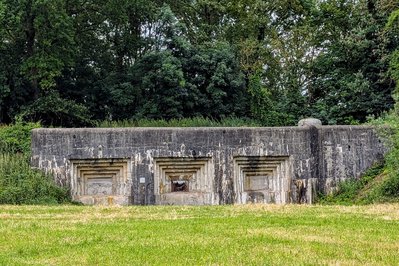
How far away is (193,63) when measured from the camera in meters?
25.8

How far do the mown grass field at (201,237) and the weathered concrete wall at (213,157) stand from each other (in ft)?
16.4

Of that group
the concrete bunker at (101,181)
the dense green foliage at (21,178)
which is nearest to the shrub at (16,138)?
the dense green foliage at (21,178)

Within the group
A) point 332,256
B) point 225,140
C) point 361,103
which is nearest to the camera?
point 332,256

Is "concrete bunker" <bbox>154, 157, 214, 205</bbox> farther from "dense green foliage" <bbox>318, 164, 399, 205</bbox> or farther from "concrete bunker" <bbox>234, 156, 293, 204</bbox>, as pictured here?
"dense green foliage" <bbox>318, 164, 399, 205</bbox>

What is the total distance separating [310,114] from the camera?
82.6 feet

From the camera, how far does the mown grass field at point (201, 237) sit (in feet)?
20.1

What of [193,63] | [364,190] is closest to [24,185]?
[364,190]

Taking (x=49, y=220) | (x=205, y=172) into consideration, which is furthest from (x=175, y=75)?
(x=49, y=220)

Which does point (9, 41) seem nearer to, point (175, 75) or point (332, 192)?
point (175, 75)

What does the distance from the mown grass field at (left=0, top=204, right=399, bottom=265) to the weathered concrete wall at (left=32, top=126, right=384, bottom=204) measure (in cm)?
499

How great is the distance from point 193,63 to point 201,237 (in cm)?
1887

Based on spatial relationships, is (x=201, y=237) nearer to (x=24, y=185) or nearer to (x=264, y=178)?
(x=24, y=185)

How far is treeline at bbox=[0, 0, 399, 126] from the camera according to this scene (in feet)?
78.0

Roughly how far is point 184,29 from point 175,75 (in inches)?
134
